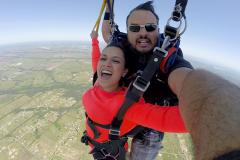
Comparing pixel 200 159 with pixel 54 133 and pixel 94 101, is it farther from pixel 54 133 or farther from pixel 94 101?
pixel 54 133

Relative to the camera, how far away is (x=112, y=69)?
2.56 m

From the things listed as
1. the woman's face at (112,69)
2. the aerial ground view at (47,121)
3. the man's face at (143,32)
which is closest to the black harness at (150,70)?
the man's face at (143,32)

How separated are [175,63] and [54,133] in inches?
2189

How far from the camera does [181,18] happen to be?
6.70 ft

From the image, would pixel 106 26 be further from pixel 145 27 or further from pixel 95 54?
pixel 145 27

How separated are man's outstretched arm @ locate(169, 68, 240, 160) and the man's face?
1514 mm

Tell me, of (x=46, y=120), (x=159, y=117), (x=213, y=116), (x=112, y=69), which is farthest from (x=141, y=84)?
(x=46, y=120)

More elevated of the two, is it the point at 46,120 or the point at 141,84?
the point at 141,84

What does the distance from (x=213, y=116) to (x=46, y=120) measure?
209 feet

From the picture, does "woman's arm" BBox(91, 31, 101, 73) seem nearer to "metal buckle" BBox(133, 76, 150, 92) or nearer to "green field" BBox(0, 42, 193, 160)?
"metal buckle" BBox(133, 76, 150, 92)

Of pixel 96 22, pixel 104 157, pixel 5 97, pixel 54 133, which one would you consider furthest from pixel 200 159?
pixel 5 97

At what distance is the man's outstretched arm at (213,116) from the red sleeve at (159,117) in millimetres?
898

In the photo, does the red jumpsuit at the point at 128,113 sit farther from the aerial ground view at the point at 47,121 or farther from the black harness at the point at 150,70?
the aerial ground view at the point at 47,121

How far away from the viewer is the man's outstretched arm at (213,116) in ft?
2.17
